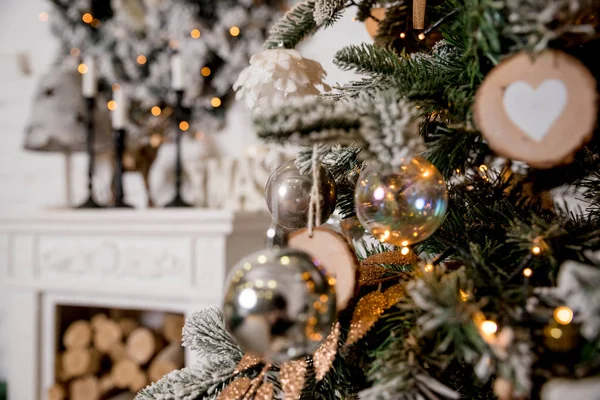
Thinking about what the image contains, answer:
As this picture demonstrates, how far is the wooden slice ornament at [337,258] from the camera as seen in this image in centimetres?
35

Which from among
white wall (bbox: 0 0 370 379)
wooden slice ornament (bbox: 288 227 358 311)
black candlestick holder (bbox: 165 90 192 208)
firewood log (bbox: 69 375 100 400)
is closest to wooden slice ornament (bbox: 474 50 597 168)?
wooden slice ornament (bbox: 288 227 358 311)

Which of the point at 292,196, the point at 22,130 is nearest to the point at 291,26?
the point at 292,196

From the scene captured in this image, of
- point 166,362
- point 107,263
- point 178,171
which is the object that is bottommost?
point 166,362

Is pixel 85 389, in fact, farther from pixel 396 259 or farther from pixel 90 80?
pixel 396 259

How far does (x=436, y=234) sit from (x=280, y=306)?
0.81ft

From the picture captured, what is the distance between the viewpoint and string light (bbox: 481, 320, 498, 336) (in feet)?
0.90

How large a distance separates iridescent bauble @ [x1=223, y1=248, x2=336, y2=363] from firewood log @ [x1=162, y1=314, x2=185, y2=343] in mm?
1140

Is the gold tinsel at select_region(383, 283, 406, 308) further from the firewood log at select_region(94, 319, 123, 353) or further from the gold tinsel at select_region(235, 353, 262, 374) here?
the firewood log at select_region(94, 319, 123, 353)

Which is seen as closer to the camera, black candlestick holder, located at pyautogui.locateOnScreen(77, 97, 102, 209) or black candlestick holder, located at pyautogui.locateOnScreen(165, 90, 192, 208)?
black candlestick holder, located at pyautogui.locateOnScreen(165, 90, 192, 208)

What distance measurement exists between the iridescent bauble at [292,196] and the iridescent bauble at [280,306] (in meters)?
0.13

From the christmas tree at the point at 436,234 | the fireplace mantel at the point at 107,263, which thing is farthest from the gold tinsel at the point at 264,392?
the fireplace mantel at the point at 107,263

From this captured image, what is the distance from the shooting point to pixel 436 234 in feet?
1.53

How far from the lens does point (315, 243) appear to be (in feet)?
1.17

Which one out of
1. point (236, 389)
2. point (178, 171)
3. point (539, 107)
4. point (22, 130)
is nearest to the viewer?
point (539, 107)
